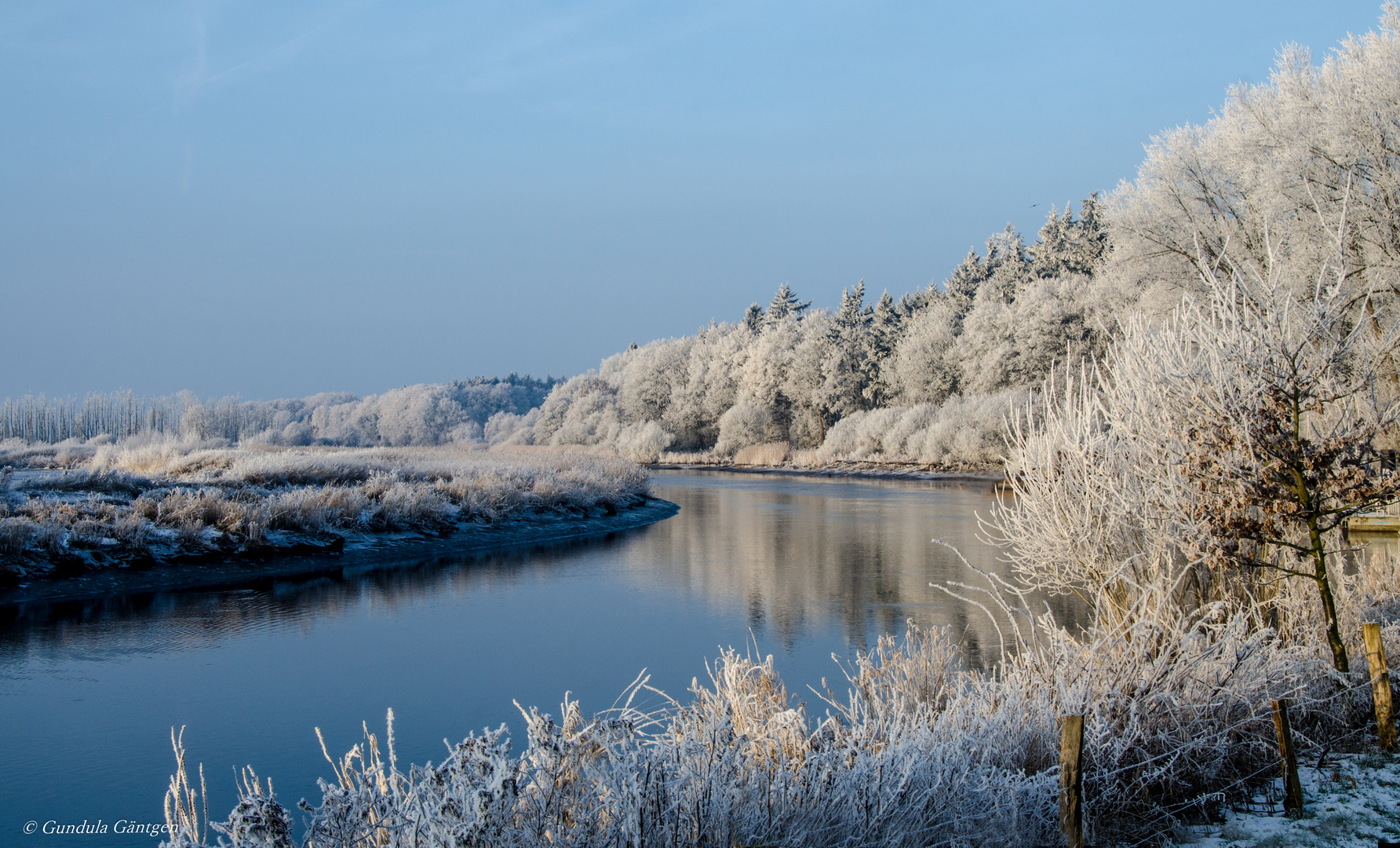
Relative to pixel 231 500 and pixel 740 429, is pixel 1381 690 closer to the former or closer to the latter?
pixel 231 500

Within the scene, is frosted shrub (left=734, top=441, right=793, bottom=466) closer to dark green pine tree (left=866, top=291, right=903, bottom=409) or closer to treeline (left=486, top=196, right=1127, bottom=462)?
treeline (left=486, top=196, right=1127, bottom=462)

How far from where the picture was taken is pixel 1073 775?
3838 mm

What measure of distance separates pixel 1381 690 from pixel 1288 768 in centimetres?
120

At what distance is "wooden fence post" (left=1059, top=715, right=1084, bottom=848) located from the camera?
12.5 ft

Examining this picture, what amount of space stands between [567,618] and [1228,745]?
26.1ft

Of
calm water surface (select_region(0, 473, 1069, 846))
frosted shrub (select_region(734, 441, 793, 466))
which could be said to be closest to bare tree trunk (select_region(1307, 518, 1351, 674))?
calm water surface (select_region(0, 473, 1069, 846))

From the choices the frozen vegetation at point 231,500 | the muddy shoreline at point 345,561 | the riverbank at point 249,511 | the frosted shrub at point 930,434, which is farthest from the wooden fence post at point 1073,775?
the frosted shrub at point 930,434

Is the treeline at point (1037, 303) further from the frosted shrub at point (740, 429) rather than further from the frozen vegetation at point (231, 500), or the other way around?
the frozen vegetation at point (231, 500)

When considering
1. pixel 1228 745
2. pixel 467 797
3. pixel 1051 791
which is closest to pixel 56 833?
pixel 467 797

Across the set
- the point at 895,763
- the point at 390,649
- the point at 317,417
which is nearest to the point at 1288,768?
the point at 895,763

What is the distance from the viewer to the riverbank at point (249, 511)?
1256 centimetres

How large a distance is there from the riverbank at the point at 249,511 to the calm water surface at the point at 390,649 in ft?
3.75

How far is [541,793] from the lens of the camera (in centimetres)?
333

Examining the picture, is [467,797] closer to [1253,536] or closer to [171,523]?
[1253,536]
